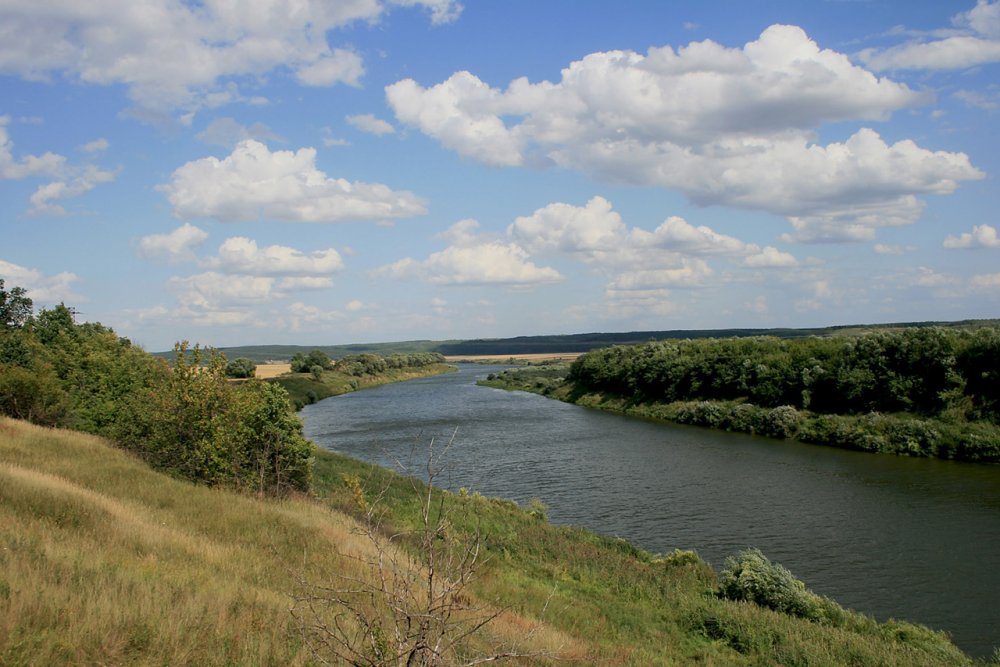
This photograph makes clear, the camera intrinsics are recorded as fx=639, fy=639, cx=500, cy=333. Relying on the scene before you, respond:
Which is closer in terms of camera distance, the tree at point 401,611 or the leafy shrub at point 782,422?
the tree at point 401,611

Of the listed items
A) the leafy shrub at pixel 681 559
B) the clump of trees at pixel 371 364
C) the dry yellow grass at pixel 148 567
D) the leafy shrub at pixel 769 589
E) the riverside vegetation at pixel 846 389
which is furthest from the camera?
the clump of trees at pixel 371 364

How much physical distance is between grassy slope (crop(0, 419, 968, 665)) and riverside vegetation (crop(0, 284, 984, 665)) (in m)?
0.04

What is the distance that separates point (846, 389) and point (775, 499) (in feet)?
79.4

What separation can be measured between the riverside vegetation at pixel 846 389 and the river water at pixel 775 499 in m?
2.85

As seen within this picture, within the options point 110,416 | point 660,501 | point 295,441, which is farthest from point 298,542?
point 660,501

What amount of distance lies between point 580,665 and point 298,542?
640 centimetres

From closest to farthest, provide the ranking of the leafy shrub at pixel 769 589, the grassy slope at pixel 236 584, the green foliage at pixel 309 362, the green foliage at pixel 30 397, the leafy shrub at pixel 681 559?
the grassy slope at pixel 236 584 < the leafy shrub at pixel 769 589 < the leafy shrub at pixel 681 559 < the green foliage at pixel 30 397 < the green foliage at pixel 309 362

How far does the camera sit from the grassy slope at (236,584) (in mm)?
6977

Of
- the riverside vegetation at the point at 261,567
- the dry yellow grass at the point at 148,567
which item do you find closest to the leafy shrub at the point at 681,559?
the riverside vegetation at the point at 261,567

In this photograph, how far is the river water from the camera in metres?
20.2

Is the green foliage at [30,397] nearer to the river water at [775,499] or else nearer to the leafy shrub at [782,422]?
the river water at [775,499]

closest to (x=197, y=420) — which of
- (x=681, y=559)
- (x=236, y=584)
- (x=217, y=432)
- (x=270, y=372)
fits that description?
(x=217, y=432)

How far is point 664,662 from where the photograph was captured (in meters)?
11.6

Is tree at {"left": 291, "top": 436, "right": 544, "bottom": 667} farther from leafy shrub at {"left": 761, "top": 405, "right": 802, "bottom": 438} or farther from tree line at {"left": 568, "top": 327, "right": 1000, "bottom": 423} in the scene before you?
tree line at {"left": 568, "top": 327, "right": 1000, "bottom": 423}
